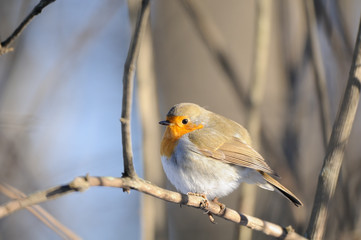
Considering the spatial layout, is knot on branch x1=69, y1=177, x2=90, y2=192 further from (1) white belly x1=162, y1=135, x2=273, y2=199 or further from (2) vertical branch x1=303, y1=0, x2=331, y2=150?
(2) vertical branch x1=303, y1=0, x2=331, y2=150

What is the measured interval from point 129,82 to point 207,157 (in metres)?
1.19

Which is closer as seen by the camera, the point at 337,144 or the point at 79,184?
the point at 79,184

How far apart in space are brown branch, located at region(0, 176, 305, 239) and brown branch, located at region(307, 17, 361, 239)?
5.2 inches

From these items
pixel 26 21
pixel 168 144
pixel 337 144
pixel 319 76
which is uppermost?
pixel 319 76

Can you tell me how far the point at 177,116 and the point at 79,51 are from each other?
1472 millimetres

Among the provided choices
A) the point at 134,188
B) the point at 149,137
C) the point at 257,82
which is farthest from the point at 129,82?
the point at 257,82

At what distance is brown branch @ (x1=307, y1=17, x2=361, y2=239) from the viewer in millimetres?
1581

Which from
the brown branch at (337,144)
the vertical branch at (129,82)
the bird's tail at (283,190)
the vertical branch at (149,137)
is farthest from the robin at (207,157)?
the vertical branch at (129,82)

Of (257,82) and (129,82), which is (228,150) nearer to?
(257,82)

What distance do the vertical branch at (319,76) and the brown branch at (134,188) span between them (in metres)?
0.69

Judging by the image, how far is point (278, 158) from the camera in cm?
257

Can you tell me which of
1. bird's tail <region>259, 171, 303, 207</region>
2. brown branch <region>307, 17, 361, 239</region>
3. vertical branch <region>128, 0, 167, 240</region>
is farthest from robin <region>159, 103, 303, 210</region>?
brown branch <region>307, 17, 361, 239</region>

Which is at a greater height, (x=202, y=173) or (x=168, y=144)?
(x=168, y=144)

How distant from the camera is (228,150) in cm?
229
